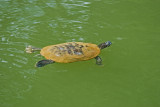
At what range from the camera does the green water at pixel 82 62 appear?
155 inches

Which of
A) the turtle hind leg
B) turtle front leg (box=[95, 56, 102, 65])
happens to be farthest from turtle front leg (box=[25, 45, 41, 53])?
turtle front leg (box=[95, 56, 102, 65])

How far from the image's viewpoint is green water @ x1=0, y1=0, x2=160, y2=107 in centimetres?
393

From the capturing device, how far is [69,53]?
177 inches

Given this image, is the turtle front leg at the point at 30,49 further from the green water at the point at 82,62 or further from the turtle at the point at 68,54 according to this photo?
the turtle at the point at 68,54

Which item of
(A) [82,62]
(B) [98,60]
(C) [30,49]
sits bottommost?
(A) [82,62]

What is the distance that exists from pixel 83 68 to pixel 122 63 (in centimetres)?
87

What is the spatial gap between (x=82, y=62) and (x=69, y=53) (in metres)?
0.50

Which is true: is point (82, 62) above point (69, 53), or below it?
below

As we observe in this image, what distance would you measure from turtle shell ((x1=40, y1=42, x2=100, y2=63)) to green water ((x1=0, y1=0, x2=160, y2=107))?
0.23 meters

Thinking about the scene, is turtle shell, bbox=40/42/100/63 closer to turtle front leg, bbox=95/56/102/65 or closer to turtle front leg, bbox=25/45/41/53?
turtle front leg, bbox=95/56/102/65

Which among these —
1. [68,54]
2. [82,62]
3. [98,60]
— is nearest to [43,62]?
[68,54]

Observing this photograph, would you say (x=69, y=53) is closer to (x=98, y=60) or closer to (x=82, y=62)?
(x=82, y=62)

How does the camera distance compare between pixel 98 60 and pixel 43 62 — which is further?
pixel 98 60

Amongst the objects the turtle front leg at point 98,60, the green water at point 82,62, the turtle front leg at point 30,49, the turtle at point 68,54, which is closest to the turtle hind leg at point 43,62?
the turtle at point 68,54
